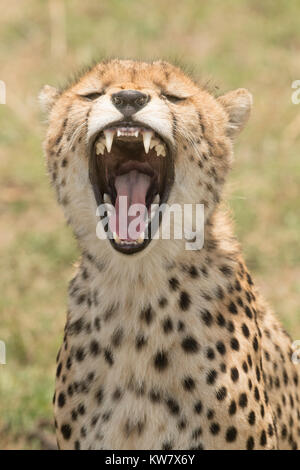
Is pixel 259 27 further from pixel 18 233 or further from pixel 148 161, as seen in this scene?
pixel 148 161

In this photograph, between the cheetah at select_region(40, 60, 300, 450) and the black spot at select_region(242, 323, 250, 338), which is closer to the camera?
the cheetah at select_region(40, 60, 300, 450)

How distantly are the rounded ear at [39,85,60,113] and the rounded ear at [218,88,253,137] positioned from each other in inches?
21.7

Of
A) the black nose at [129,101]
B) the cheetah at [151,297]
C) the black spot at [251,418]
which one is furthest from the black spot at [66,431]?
the black nose at [129,101]

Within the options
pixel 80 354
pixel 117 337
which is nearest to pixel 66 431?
pixel 80 354

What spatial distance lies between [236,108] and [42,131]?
2.38 ft

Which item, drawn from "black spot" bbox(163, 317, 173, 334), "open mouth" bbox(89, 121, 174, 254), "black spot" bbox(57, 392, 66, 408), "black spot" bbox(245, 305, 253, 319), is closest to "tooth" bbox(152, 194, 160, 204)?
"open mouth" bbox(89, 121, 174, 254)

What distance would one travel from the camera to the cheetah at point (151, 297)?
2660 millimetres

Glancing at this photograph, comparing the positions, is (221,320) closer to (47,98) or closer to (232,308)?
(232,308)

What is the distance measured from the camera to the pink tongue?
8.67 ft

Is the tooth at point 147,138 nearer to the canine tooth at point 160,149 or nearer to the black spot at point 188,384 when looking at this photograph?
the canine tooth at point 160,149

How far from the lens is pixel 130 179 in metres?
2.78

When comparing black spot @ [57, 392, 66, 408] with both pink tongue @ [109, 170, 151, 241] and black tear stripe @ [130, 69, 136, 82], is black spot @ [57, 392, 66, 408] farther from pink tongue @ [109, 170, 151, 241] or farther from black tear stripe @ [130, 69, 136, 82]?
black tear stripe @ [130, 69, 136, 82]
